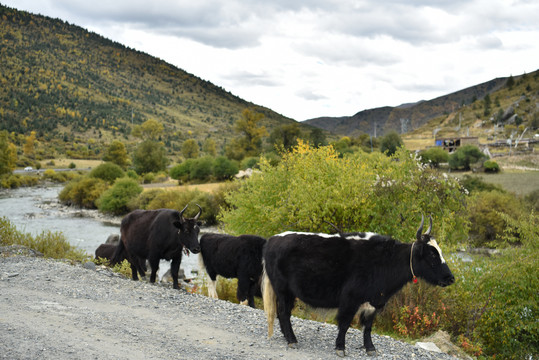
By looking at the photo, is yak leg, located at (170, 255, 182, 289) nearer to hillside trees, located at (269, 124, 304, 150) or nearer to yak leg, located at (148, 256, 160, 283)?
yak leg, located at (148, 256, 160, 283)

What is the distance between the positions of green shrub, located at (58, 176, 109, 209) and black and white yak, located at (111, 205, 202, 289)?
5378 cm

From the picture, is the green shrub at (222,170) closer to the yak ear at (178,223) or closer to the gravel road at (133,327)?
the yak ear at (178,223)

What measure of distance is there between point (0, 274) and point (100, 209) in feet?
172

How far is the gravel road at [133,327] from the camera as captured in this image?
24.5ft

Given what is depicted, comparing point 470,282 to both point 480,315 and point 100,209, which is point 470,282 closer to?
point 480,315

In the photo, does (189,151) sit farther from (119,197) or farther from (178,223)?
(178,223)

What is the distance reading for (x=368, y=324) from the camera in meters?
7.98

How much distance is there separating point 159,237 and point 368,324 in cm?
716

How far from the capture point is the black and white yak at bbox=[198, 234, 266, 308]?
1365cm

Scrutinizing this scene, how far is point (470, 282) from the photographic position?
1393cm

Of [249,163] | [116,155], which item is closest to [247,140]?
[249,163]

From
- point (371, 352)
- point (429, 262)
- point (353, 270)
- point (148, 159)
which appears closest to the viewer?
point (429, 262)

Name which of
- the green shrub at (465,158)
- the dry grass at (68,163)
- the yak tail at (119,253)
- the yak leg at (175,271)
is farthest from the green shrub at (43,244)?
the dry grass at (68,163)

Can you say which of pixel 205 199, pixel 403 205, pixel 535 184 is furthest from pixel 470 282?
pixel 535 184
